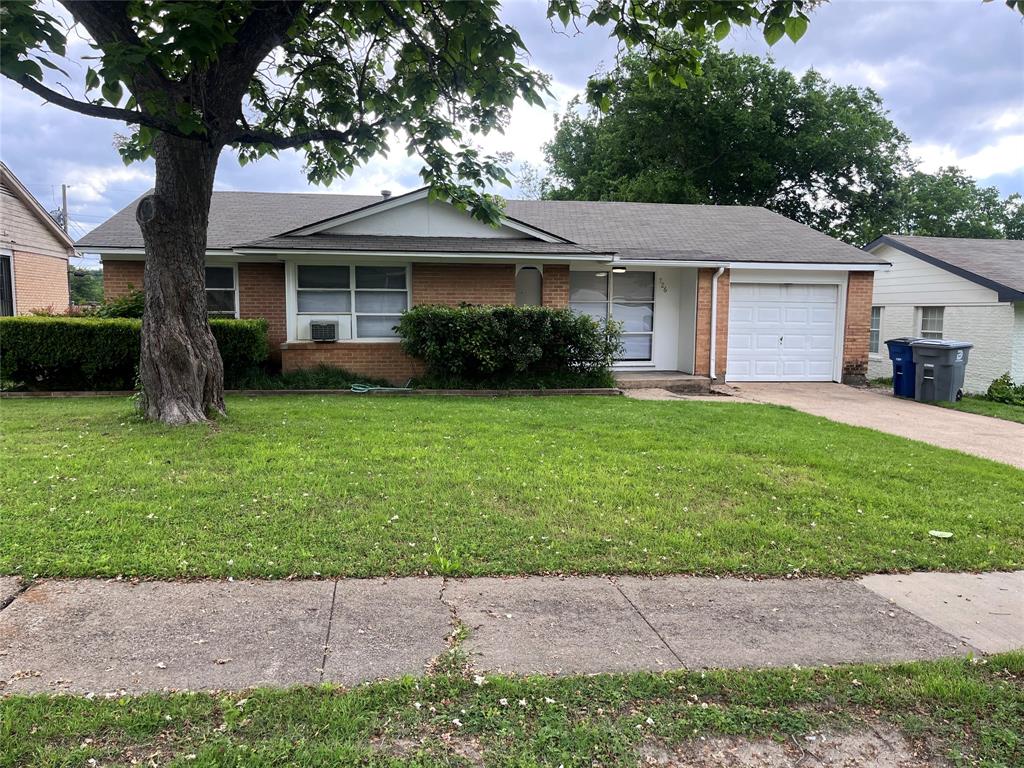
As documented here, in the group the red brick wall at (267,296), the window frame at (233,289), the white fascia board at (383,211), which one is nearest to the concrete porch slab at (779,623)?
the white fascia board at (383,211)

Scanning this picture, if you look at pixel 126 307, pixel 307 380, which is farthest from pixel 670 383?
pixel 126 307

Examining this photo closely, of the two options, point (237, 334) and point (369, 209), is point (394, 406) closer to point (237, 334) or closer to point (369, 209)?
point (237, 334)

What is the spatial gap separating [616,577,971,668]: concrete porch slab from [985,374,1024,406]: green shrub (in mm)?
11894

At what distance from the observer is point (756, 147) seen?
30078 mm

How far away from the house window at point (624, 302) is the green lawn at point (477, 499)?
646 cm

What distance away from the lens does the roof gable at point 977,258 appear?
1365 centimetres

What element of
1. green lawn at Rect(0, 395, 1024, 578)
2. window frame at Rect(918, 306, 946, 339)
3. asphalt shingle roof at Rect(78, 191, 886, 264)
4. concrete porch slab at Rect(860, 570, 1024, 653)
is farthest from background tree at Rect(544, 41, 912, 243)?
concrete porch slab at Rect(860, 570, 1024, 653)

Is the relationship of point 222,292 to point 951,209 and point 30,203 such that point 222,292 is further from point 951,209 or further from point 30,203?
point 951,209

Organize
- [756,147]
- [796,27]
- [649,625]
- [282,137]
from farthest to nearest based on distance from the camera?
1. [756,147]
2. [282,137]
3. [796,27]
4. [649,625]

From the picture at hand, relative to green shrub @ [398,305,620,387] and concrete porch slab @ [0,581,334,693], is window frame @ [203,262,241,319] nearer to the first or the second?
green shrub @ [398,305,620,387]

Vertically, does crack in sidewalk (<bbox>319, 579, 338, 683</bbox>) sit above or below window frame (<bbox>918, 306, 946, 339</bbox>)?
below

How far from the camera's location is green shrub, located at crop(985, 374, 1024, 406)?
1291 cm

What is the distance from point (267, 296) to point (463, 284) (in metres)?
4.02

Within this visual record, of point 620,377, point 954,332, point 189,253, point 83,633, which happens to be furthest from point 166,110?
point 954,332
